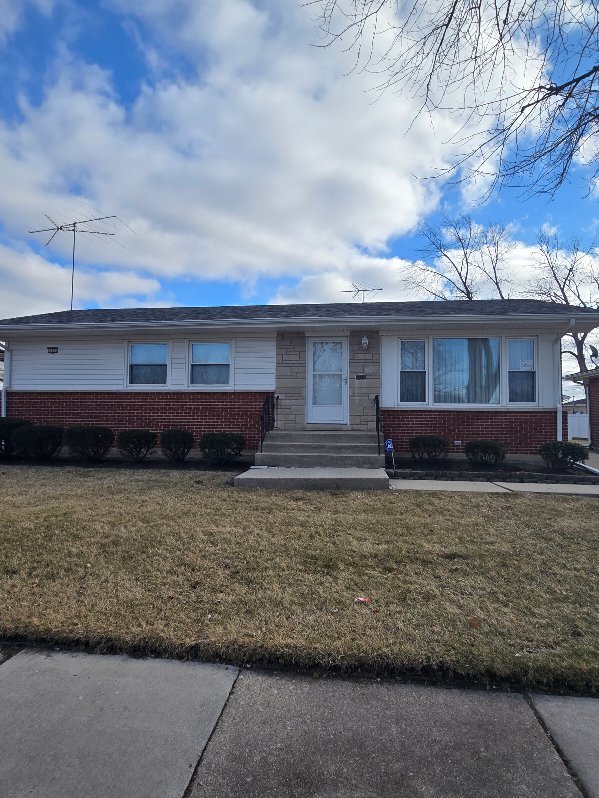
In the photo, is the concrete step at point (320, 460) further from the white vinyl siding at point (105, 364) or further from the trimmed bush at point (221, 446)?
the white vinyl siding at point (105, 364)

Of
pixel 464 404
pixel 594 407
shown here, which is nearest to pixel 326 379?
pixel 464 404

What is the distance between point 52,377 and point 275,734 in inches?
433

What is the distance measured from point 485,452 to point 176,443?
A: 608 cm

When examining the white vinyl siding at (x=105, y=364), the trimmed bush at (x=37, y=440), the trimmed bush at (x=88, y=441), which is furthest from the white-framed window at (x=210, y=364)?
the trimmed bush at (x=37, y=440)

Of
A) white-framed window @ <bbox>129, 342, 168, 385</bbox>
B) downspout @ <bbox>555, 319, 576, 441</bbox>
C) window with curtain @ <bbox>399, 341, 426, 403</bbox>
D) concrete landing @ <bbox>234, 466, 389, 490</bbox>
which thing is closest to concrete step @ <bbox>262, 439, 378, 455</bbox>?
concrete landing @ <bbox>234, 466, 389, 490</bbox>

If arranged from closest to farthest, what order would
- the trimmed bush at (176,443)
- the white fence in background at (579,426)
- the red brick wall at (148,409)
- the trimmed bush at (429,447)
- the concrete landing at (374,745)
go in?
the concrete landing at (374,745) → the trimmed bush at (429,447) → the trimmed bush at (176,443) → the red brick wall at (148,409) → the white fence in background at (579,426)

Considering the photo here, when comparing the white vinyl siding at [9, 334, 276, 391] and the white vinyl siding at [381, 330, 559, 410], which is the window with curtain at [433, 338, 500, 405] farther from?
the white vinyl siding at [9, 334, 276, 391]

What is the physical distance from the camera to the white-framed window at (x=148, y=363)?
10.8 metres

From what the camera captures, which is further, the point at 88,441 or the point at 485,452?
the point at 88,441

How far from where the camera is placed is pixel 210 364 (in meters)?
10.7

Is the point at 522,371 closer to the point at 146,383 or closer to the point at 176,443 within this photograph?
the point at 176,443

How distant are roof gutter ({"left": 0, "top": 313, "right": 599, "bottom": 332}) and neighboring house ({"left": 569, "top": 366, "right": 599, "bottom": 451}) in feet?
32.4

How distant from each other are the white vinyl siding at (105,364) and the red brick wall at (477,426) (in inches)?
116

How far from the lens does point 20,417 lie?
11117mm
